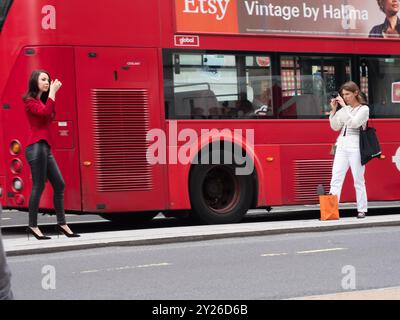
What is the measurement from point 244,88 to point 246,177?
1.28 m

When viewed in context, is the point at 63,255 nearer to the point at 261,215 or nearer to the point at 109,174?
the point at 109,174

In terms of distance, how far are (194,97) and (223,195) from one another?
4.97 feet

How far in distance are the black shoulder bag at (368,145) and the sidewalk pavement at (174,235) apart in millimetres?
896

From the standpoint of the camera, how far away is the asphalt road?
6535 millimetres

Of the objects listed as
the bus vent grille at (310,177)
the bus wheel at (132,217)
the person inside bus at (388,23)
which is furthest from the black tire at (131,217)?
the person inside bus at (388,23)

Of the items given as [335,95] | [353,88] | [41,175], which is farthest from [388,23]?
[41,175]

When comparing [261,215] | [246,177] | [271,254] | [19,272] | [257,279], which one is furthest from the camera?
[261,215]

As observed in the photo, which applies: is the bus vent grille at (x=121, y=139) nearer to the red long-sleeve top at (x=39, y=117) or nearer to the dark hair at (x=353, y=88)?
the red long-sleeve top at (x=39, y=117)

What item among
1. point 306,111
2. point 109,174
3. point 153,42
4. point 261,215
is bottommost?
point 261,215

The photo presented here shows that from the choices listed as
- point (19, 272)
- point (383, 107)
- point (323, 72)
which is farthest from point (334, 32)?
point (19, 272)

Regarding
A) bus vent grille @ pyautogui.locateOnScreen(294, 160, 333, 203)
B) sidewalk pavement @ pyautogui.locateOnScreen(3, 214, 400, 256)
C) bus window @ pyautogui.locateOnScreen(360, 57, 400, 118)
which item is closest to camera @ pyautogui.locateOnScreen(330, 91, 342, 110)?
bus window @ pyautogui.locateOnScreen(360, 57, 400, 118)

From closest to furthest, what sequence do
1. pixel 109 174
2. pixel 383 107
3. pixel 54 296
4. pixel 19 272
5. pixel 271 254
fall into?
pixel 54 296 → pixel 19 272 → pixel 271 254 → pixel 109 174 → pixel 383 107

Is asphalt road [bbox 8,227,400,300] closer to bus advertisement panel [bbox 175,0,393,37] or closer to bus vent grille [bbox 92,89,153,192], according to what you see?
bus vent grille [bbox 92,89,153,192]

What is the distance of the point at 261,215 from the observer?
14555mm
